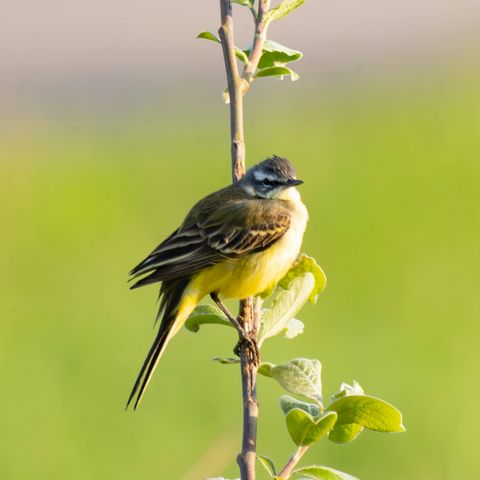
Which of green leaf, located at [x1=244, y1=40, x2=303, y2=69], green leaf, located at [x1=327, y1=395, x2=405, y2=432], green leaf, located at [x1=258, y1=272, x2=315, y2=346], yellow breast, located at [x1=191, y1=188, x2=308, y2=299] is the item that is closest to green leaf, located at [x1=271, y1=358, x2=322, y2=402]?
green leaf, located at [x1=327, y1=395, x2=405, y2=432]

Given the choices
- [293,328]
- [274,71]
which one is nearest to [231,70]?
[274,71]

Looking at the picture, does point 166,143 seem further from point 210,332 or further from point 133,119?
point 210,332

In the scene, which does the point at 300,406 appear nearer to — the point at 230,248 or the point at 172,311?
the point at 172,311

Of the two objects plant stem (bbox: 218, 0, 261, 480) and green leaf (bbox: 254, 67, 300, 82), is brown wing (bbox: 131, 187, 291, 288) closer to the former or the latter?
plant stem (bbox: 218, 0, 261, 480)

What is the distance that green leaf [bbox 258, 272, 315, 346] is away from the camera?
3443 millimetres

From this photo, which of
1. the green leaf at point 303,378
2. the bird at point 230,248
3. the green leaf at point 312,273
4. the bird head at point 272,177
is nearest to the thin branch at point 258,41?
the green leaf at point 312,273

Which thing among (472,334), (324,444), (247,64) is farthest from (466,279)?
(247,64)

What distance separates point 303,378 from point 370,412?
27 cm

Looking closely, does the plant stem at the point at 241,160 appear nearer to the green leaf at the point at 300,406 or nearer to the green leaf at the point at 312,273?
the green leaf at the point at 300,406

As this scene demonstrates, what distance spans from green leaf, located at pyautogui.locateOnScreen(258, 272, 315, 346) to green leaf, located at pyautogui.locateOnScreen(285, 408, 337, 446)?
522mm

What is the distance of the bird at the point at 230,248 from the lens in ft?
15.1

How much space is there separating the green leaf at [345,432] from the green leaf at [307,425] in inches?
4.6

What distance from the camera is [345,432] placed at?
2980mm

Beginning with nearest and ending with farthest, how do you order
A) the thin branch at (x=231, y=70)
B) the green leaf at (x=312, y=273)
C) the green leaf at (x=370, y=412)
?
1. the green leaf at (x=370, y=412)
2. the thin branch at (x=231, y=70)
3. the green leaf at (x=312, y=273)
